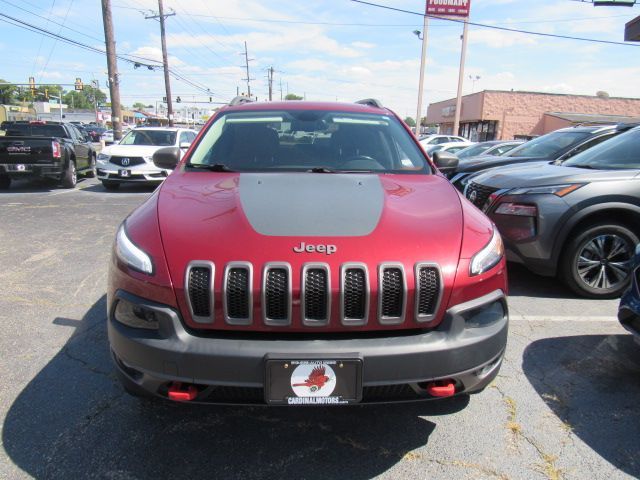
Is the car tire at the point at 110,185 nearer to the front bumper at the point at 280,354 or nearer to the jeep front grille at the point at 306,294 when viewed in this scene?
the front bumper at the point at 280,354

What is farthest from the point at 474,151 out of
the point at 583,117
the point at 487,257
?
the point at 583,117

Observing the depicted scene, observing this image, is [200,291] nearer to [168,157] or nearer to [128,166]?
[168,157]

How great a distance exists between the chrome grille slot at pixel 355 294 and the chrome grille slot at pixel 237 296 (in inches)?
15.1

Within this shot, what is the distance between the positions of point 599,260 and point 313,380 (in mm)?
3629

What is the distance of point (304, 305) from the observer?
1.95 metres

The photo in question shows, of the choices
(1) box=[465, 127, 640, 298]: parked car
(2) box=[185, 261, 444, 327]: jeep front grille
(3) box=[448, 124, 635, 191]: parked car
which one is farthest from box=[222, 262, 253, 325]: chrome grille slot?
(3) box=[448, 124, 635, 191]: parked car

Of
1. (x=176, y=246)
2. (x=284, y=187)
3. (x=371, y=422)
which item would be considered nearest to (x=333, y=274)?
(x=176, y=246)

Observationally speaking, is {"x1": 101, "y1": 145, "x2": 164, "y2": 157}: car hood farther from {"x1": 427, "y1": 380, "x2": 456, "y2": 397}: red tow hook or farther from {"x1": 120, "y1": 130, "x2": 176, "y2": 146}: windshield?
{"x1": 427, "y1": 380, "x2": 456, "y2": 397}: red tow hook

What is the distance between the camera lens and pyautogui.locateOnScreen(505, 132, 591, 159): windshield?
759 centimetres

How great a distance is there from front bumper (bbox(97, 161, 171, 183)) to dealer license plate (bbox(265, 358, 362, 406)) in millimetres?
10288

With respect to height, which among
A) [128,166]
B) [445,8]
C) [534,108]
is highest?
[445,8]

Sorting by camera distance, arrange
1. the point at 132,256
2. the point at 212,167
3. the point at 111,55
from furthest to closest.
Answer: the point at 111,55 → the point at 212,167 → the point at 132,256

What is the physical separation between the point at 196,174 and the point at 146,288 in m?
1.14

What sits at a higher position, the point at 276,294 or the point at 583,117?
the point at 583,117
